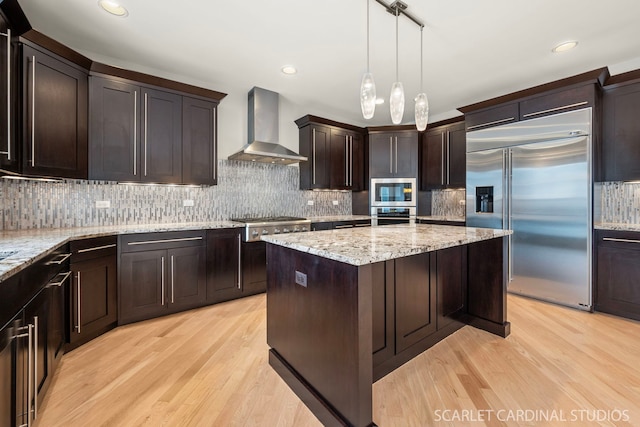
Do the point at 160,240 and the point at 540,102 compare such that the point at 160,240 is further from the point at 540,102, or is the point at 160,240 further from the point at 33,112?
the point at 540,102

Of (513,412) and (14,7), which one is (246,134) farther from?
(513,412)

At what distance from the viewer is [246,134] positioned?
398 centimetres

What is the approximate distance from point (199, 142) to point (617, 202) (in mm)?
4783

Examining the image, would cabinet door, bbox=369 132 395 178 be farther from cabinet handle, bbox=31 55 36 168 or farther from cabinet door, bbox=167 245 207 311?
cabinet handle, bbox=31 55 36 168

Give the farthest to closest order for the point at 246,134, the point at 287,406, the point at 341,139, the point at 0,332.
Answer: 1. the point at 341,139
2. the point at 246,134
3. the point at 287,406
4. the point at 0,332

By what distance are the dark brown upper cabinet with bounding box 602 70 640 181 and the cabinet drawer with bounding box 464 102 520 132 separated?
0.81 meters

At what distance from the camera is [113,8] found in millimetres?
2191

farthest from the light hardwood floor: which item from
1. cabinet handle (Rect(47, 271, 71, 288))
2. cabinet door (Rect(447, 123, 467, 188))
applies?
cabinet door (Rect(447, 123, 467, 188))

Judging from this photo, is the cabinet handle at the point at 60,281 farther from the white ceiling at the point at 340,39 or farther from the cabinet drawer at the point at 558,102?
the cabinet drawer at the point at 558,102

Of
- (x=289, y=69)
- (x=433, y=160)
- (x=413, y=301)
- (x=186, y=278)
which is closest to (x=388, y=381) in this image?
(x=413, y=301)

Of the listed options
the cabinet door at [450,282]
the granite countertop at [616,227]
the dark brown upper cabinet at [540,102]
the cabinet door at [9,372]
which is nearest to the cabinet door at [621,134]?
the dark brown upper cabinet at [540,102]

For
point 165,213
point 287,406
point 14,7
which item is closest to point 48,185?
point 165,213

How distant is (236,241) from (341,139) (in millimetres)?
2489

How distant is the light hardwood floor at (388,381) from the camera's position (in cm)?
154
